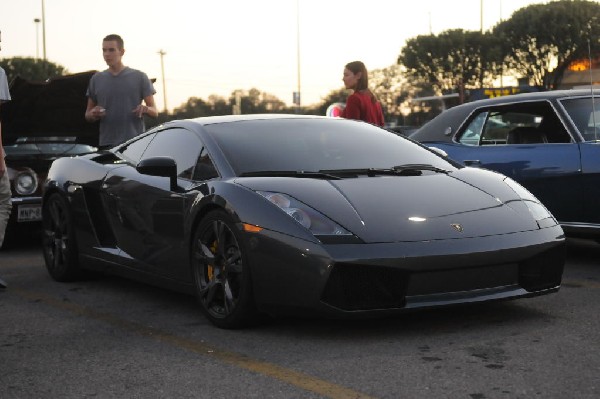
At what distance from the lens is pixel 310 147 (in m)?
5.49

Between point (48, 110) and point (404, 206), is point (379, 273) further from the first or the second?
point (48, 110)

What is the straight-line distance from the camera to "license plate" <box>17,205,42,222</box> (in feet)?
29.7

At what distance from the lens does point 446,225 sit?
4641mm

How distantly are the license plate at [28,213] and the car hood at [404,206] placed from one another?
15.1 ft

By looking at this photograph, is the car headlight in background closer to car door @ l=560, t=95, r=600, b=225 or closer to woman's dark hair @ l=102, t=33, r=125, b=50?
woman's dark hair @ l=102, t=33, r=125, b=50

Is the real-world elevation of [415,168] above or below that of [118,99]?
below

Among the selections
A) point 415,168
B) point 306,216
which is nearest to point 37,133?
point 415,168

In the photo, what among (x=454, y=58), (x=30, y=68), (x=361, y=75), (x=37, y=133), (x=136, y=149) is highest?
(x=30, y=68)

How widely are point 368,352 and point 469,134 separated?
157 inches

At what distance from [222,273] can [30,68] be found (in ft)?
233

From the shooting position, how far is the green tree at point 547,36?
57.1 meters

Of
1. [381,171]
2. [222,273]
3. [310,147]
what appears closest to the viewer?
[222,273]

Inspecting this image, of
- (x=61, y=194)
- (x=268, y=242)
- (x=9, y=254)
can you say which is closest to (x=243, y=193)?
(x=268, y=242)

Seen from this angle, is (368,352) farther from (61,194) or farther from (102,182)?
(61,194)
